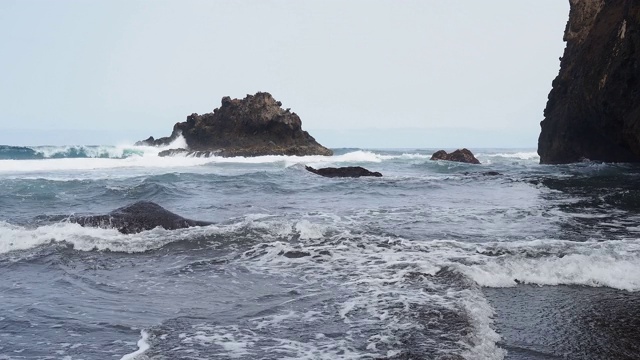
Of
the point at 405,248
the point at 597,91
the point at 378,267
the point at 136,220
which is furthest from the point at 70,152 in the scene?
the point at 378,267

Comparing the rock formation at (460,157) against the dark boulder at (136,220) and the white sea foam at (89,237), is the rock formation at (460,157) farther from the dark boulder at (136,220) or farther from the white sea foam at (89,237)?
the white sea foam at (89,237)

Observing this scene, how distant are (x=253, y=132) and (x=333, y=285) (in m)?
43.5

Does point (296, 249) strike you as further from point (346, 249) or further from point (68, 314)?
point (68, 314)

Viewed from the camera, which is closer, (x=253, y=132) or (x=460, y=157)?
(x=460, y=157)

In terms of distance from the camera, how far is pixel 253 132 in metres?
48.0

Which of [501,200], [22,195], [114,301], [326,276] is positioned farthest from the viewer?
[22,195]

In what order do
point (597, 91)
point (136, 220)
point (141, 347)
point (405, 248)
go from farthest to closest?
point (597, 91)
point (136, 220)
point (405, 248)
point (141, 347)

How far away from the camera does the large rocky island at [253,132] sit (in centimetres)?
4669

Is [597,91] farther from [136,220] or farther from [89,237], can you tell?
[89,237]

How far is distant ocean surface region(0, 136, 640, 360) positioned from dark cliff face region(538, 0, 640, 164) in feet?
34.2

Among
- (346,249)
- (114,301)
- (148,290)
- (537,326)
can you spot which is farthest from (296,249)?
(537,326)

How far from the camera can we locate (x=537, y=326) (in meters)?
3.97

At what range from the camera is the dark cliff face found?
19.2 meters

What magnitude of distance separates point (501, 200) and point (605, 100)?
1141cm
